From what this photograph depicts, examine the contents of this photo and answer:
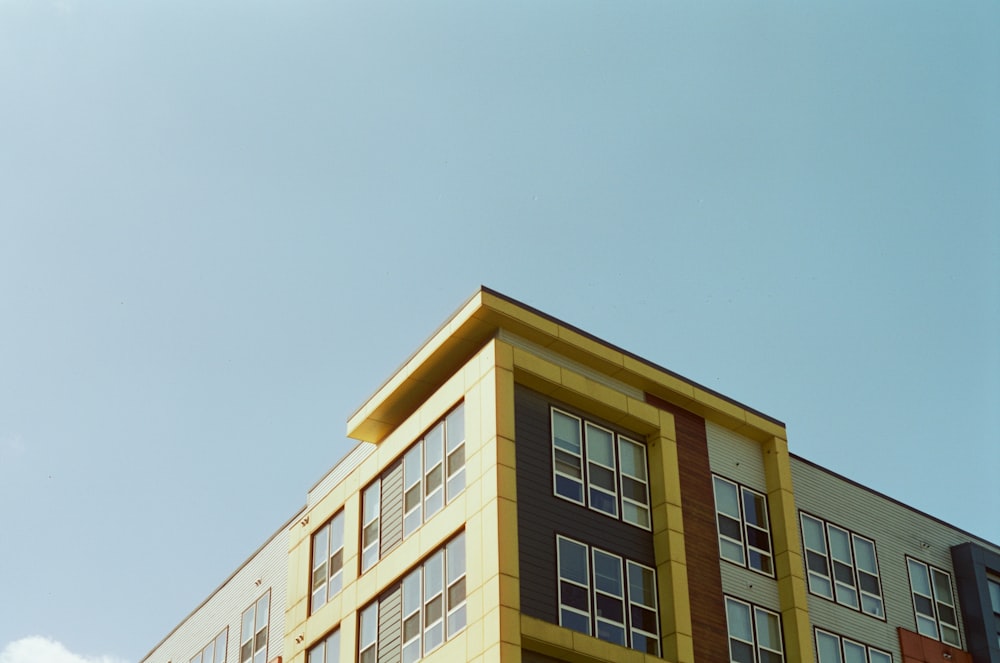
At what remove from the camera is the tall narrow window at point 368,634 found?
3891 centimetres

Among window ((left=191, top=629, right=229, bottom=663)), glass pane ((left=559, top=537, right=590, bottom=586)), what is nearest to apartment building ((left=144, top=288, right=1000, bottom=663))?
glass pane ((left=559, top=537, right=590, bottom=586))

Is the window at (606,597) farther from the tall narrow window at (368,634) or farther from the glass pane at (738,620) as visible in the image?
the tall narrow window at (368,634)

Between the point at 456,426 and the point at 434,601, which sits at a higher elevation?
the point at 456,426

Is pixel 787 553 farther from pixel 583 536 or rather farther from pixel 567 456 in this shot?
pixel 567 456

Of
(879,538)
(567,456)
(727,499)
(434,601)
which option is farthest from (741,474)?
(434,601)

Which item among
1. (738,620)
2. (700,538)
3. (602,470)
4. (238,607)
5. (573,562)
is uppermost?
(238,607)

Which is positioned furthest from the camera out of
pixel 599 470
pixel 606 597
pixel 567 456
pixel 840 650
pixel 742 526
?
pixel 840 650

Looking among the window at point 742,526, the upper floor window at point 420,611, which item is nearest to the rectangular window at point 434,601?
the upper floor window at point 420,611

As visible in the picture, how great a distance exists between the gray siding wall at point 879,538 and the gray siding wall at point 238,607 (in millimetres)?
16674

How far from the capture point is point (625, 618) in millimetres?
36406

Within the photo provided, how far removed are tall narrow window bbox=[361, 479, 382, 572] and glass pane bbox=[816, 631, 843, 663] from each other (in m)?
13.2

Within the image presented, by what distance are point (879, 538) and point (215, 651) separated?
23.4 metres

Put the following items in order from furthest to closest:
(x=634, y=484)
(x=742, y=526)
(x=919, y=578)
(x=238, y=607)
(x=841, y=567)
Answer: (x=238, y=607)
(x=919, y=578)
(x=841, y=567)
(x=742, y=526)
(x=634, y=484)

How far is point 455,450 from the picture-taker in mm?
37750
